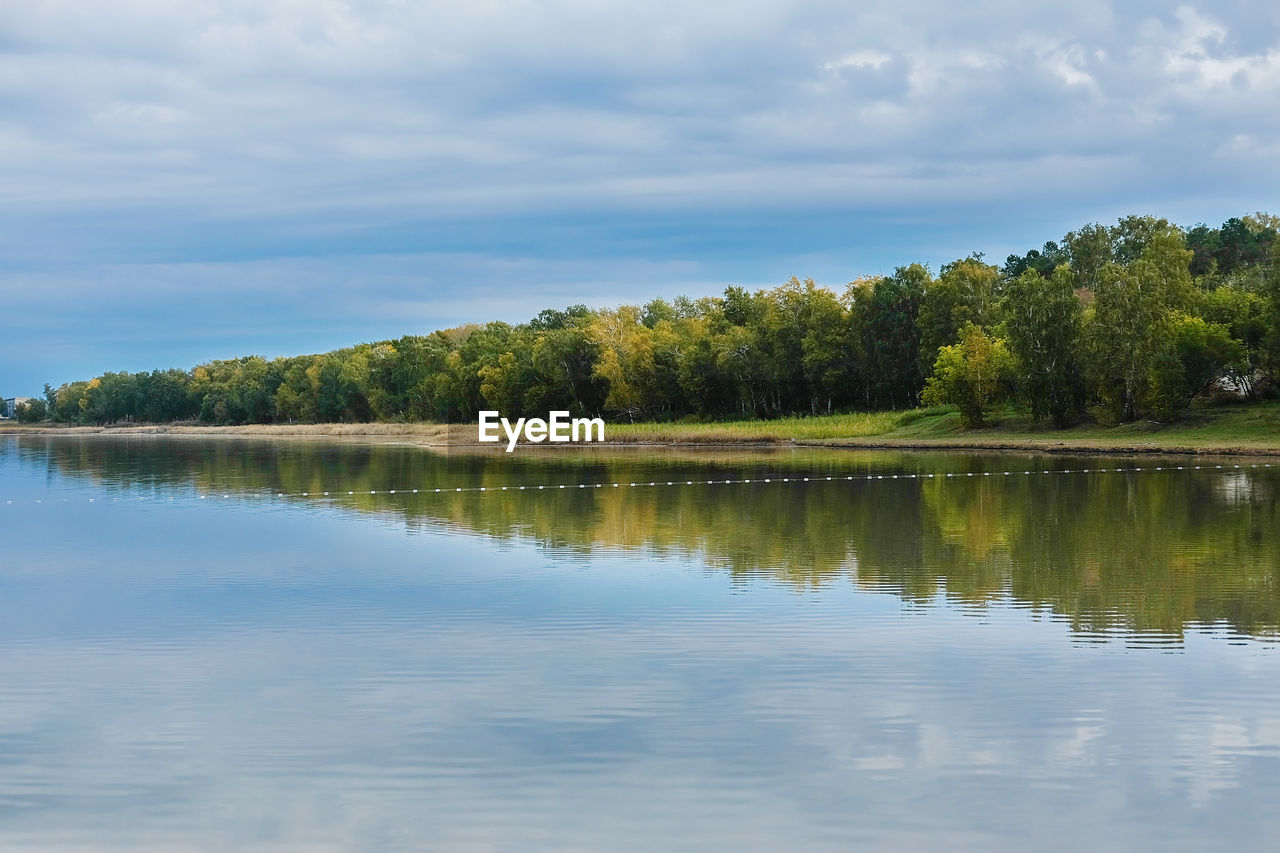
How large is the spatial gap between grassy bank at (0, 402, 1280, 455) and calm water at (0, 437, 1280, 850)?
25.8m

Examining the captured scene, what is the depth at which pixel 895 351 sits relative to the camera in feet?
245

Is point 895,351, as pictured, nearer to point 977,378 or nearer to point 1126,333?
point 977,378

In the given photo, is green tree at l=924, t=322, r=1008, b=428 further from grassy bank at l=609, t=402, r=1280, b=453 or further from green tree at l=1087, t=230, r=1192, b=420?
green tree at l=1087, t=230, r=1192, b=420

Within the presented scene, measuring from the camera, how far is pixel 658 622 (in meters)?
12.0

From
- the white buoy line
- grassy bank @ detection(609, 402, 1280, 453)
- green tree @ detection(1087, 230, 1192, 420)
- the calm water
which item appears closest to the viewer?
the calm water

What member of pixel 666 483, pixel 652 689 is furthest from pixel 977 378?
pixel 652 689

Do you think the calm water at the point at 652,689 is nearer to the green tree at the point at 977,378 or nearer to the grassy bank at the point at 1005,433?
the grassy bank at the point at 1005,433

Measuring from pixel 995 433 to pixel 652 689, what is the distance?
49433 mm

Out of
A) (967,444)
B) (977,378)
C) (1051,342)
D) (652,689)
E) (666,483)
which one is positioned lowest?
(652,689)

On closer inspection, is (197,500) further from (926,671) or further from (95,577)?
(926,671)

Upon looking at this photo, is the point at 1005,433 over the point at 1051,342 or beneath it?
beneath

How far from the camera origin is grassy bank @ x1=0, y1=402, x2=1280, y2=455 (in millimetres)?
43250

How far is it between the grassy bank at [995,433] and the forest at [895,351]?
46.2 inches

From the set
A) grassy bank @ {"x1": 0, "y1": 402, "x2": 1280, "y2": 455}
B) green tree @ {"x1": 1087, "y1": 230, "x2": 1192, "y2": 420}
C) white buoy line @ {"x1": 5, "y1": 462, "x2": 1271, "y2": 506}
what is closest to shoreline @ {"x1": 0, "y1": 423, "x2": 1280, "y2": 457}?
grassy bank @ {"x1": 0, "y1": 402, "x2": 1280, "y2": 455}
